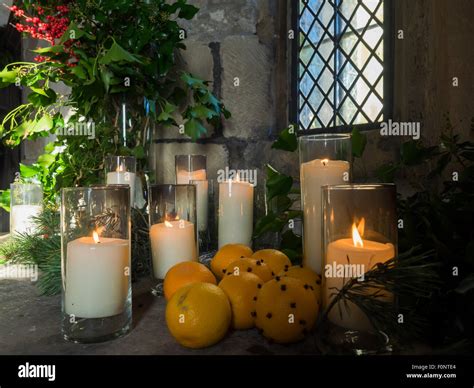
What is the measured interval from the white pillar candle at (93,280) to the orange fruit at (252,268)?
0.57ft

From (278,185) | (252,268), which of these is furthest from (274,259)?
(278,185)

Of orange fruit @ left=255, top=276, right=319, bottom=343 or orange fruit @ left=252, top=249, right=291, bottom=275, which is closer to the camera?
orange fruit @ left=255, top=276, right=319, bottom=343

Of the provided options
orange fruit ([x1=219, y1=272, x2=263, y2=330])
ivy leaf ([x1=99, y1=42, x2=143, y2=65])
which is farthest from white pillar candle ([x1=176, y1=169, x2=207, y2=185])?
orange fruit ([x1=219, y1=272, x2=263, y2=330])

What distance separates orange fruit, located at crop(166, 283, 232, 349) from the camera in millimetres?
563

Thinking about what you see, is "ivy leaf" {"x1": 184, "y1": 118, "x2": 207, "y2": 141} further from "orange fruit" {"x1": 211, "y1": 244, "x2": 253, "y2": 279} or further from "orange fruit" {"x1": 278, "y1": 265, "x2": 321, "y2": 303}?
"orange fruit" {"x1": 278, "y1": 265, "x2": 321, "y2": 303}

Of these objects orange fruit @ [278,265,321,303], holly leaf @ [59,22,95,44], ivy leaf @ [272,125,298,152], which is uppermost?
holly leaf @ [59,22,95,44]

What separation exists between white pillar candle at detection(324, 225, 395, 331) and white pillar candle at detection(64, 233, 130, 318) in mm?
300

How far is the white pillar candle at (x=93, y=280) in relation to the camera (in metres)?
0.60

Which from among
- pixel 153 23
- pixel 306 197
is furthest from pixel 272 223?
pixel 153 23

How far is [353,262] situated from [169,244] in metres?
0.40

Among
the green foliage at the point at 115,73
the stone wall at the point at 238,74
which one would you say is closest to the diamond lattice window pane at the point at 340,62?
the stone wall at the point at 238,74

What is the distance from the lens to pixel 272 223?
855 mm

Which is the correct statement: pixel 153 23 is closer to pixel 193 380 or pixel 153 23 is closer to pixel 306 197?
pixel 306 197

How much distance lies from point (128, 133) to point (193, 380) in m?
1.02
